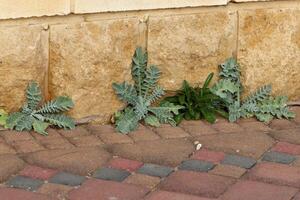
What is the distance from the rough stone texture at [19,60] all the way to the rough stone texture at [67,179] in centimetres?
66

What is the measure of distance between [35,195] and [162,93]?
118 centimetres

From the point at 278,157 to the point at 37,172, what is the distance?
1.14 metres

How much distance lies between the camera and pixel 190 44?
446 cm

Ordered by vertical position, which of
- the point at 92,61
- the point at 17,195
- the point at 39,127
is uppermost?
Result: the point at 92,61

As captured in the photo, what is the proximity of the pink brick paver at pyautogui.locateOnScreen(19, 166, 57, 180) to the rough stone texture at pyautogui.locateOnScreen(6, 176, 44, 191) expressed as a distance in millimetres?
36

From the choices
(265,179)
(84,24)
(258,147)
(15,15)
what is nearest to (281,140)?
(258,147)

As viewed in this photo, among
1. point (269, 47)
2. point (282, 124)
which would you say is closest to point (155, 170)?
point (282, 124)

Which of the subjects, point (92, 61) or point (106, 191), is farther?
point (92, 61)

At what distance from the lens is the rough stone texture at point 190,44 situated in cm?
440

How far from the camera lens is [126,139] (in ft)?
13.7

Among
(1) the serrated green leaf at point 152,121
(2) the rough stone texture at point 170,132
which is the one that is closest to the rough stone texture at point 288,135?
(2) the rough stone texture at point 170,132

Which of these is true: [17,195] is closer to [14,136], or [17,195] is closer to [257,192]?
[14,136]

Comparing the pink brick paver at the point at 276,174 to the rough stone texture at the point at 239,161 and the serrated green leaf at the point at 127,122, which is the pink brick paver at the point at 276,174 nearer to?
the rough stone texture at the point at 239,161

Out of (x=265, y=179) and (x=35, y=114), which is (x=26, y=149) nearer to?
(x=35, y=114)
